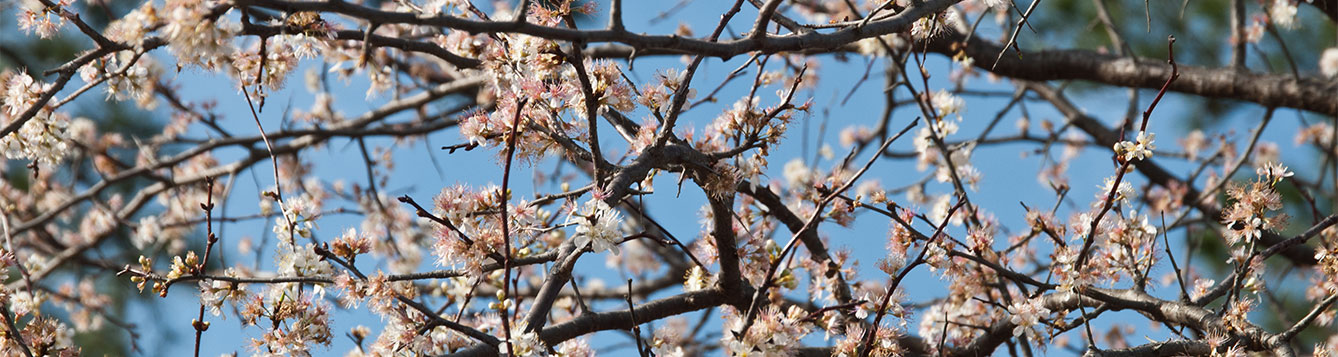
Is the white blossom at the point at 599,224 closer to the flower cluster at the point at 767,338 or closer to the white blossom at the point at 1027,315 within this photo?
the flower cluster at the point at 767,338

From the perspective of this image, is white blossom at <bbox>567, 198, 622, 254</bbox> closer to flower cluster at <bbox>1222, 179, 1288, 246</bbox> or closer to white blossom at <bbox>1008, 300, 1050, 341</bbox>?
white blossom at <bbox>1008, 300, 1050, 341</bbox>

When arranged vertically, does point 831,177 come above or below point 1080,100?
below

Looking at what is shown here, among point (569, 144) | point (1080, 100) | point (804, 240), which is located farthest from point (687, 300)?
point (1080, 100)

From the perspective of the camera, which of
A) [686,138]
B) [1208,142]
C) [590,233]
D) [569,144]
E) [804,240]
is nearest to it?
[590,233]

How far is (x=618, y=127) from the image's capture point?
211 centimetres

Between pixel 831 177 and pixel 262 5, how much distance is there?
1.53m

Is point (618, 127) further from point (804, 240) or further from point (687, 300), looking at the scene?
point (804, 240)

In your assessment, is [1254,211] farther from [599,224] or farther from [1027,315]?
[599,224]

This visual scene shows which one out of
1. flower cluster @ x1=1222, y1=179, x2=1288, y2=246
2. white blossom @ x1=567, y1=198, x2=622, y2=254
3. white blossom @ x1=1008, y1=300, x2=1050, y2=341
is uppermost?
flower cluster @ x1=1222, y1=179, x2=1288, y2=246

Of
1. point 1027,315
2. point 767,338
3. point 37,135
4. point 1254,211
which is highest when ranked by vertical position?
point 37,135

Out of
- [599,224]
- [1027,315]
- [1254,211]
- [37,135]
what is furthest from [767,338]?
[37,135]

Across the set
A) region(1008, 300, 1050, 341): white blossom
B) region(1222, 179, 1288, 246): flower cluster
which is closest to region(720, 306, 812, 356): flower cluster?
region(1008, 300, 1050, 341): white blossom

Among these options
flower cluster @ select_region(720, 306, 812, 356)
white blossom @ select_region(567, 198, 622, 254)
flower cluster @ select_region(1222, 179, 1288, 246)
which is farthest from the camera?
flower cluster @ select_region(1222, 179, 1288, 246)

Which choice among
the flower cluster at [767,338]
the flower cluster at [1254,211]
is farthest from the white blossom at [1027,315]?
the flower cluster at [767,338]
